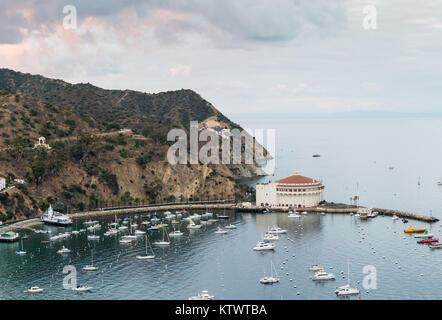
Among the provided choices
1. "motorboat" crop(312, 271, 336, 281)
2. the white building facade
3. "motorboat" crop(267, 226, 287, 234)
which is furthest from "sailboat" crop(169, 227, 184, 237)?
"motorboat" crop(312, 271, 336, 281)

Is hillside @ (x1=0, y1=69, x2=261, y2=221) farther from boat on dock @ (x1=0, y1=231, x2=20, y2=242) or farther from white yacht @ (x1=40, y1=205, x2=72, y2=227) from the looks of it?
boat on dock @ (x1=0, y1=231, x2=20, y2=242)

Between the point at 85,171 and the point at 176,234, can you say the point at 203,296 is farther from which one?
the point at 85,171

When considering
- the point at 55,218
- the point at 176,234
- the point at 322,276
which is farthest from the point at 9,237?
the point at 322,276

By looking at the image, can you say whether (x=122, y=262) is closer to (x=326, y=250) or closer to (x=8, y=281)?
(x=8, y=281)

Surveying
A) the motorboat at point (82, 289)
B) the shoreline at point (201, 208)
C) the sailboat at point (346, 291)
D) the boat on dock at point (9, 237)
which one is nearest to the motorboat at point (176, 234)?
the boat on dock at point (9, 237)

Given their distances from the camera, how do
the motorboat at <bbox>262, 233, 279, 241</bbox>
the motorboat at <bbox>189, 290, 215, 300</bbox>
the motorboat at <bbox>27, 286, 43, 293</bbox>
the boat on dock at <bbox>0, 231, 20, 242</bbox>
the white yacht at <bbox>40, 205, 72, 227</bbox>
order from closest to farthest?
1. the motorboat at <bbox>189, 290, 215, 300</bbox>
2. the motorboat at <bbox>27, 286, 43, 293</bbox>
3. the motorboat at <bbox>262, 233, 279, 241</bbox>
4. the boat on dock at <bbox>0, 231, 20, 242</bbox>
5. the white yacht at <bbox>40, 205, 72, 227</bbox>

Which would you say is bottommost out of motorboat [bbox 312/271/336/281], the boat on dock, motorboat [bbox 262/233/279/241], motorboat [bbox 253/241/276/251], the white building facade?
motorboat [bbox 312/271/336/281]

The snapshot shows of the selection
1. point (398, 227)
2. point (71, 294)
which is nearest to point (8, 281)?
point (71, 294)
